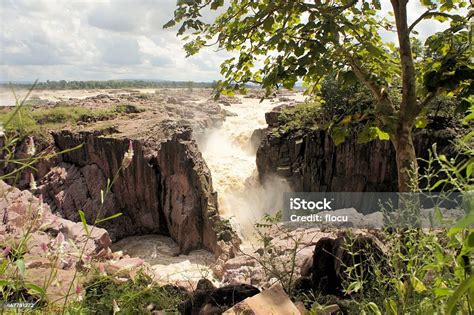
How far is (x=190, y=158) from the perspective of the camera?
1314 centimetres

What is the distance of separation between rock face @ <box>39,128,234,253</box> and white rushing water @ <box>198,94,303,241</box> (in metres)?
1.37

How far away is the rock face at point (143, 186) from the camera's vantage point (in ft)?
42.8

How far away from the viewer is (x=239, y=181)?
15438 millimetres

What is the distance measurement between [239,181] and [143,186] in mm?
3826

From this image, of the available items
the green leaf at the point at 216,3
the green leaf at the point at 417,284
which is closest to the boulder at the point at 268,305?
the green leaf at the point at 417,284

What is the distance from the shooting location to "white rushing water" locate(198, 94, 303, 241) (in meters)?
14.2

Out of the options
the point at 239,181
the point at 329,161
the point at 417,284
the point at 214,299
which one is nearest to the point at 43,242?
the point at 214,299

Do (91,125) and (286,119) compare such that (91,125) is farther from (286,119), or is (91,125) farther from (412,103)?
(412,103)

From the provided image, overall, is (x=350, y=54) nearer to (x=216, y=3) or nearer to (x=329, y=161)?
(x=216, y=3)

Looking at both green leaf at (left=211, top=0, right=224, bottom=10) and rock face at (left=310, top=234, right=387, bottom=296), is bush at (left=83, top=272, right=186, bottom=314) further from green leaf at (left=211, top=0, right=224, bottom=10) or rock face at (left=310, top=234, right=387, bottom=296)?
green leaf at (left=211, top=0, right=224, bottom=10)

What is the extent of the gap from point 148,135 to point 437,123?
32.5ft

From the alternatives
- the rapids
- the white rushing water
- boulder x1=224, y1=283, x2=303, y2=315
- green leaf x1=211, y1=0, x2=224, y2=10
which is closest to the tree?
green leaf x1=211, y1=0, x2=224, y2=10

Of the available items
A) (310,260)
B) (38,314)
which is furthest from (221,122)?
(38,314)

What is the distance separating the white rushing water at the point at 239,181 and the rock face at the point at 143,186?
1365 millimetres
